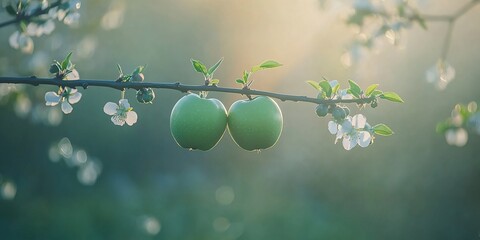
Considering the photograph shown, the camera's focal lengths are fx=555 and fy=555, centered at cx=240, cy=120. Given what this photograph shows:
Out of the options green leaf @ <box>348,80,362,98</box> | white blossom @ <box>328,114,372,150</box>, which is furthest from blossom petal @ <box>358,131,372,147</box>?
green leaf @ <box>348,80,362,98</box>

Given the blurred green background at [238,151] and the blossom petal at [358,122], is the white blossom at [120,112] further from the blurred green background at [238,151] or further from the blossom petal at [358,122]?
the blurred green background at [238,151]

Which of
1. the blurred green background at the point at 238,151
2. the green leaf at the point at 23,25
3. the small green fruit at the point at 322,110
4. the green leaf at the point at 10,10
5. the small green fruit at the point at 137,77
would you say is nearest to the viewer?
the small green fruit at the point at 322,110

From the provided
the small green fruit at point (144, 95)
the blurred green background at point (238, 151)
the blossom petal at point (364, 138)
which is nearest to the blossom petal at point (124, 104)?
the small green fruit at point (144, 95)

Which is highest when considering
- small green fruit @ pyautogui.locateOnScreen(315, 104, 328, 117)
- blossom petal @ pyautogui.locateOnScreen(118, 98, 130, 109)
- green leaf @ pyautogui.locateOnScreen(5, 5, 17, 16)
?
green leaf @ pyautogui.locateOnScreen(5, 5, 17, 16)

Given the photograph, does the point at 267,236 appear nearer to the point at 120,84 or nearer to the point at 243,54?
the point at 243,54

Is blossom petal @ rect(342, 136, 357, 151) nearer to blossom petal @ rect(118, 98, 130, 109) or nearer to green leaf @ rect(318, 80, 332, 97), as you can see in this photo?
green leaf @ rect(318, 80, 332, 97)

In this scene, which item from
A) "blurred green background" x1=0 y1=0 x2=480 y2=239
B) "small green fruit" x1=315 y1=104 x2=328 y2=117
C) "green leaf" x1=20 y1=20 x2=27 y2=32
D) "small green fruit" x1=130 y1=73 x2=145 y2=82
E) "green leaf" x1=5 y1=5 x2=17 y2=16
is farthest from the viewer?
"blurred green background" x1=0 y1=0 x2=480 y2=239
